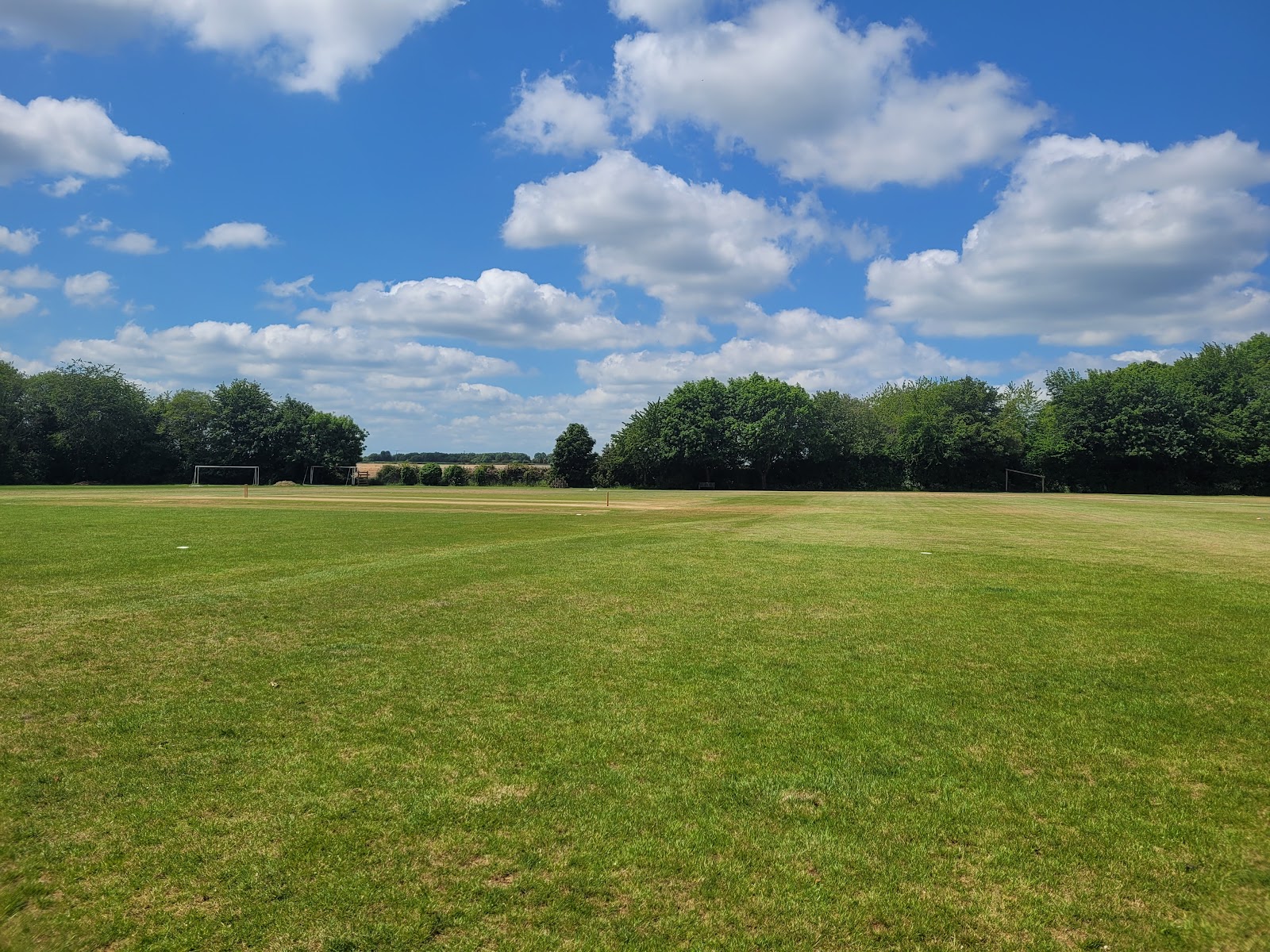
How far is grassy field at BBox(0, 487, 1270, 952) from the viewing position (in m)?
3.69

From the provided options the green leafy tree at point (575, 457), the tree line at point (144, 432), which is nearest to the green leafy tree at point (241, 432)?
the tree line at point (144, 432)

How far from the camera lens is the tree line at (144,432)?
277 ft

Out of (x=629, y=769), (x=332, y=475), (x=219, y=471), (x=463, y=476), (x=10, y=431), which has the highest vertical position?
(x=10, y=431)

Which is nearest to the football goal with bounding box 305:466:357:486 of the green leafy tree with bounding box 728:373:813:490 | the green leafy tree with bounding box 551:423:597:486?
the green leafy tree with bounding box 551:423:597:486

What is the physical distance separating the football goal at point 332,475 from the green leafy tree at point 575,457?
30.1 meters

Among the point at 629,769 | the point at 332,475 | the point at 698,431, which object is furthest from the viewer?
the point at 332,475

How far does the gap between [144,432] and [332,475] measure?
23291 millimetres

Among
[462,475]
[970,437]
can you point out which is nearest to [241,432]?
[462,475]

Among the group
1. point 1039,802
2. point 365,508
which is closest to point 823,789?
point 1039,802

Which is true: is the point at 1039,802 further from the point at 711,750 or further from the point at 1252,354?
the point at 1252,354

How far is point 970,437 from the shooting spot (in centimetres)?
8325

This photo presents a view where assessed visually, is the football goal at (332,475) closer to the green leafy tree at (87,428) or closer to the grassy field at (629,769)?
the green leafy tree at (87,428)

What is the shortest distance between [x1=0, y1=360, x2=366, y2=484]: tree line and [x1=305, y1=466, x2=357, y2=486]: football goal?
1.00 metres

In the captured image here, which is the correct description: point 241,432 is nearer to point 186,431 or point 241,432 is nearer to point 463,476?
point 186,431
